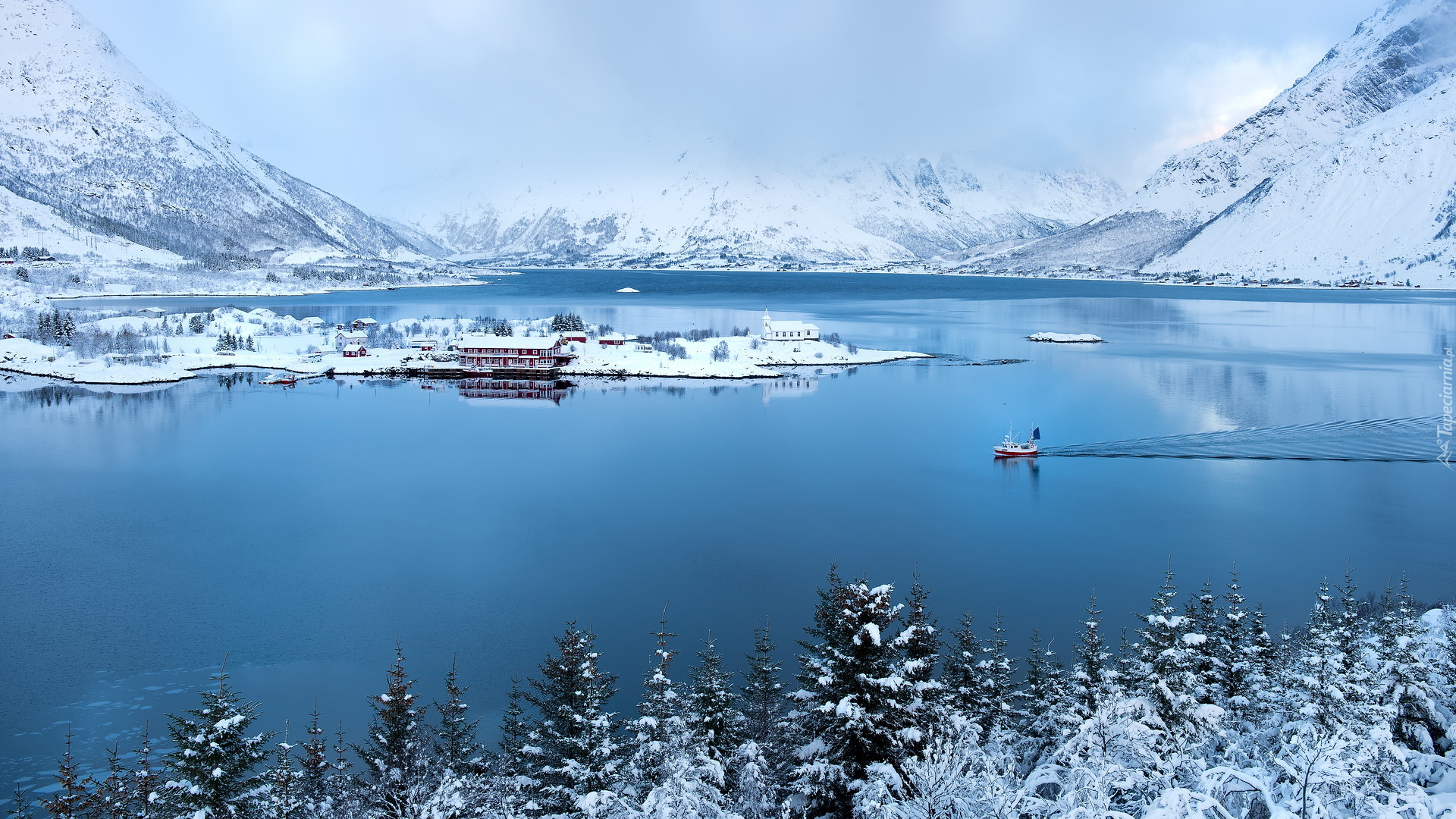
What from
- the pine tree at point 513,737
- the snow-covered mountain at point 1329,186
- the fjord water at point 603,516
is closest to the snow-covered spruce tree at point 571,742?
the pine tree at point 513,737

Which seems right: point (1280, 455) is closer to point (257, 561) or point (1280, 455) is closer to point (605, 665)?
point (605, 665)

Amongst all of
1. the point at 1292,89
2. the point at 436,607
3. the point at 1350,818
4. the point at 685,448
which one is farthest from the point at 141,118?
the point at 1292,89

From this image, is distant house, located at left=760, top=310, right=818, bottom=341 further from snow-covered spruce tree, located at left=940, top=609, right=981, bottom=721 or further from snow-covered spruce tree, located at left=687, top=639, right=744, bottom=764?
snow-covered spruce tree, located at left=687, top=639, right=744, bottom=764

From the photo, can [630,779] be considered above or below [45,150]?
below

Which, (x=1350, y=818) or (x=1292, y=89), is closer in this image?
(x=1350, y=818)

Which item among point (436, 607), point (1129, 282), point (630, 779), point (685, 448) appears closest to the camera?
point (630, 779)

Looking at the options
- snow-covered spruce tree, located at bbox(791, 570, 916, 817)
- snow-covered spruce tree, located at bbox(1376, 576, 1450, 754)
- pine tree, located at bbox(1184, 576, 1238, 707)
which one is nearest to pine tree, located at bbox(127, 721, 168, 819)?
snow-covered spruce tree, located at bbox(791, 570, 916, 817)

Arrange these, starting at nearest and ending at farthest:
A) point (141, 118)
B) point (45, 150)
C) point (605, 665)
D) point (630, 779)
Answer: point (630, 779) < point (605, 665) < point (45, 150) < point (141, 118)
